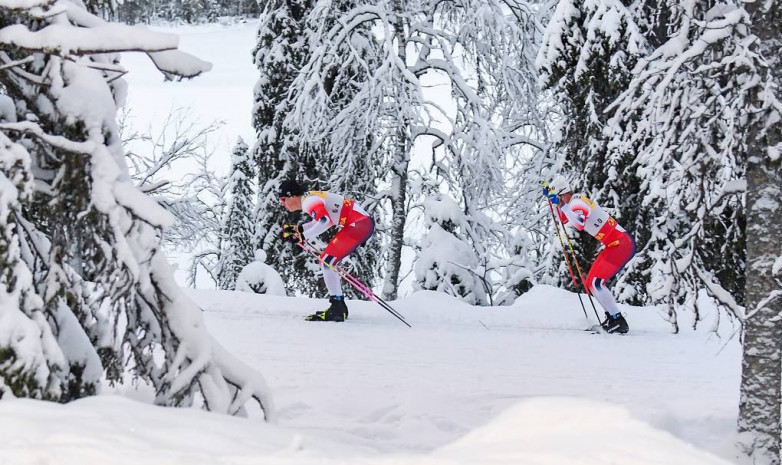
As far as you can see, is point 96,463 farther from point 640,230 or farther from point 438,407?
point 640,230

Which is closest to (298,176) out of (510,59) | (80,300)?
(510,59)

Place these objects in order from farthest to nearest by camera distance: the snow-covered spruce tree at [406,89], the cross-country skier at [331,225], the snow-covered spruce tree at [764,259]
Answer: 1. the snow-covered spruce tree at [406,89]
2. the cross-country skier at [331,225]
3. the snow-covered spruce tree at [764,259]

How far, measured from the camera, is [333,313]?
35.6 ft

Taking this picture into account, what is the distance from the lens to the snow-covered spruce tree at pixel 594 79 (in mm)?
13148

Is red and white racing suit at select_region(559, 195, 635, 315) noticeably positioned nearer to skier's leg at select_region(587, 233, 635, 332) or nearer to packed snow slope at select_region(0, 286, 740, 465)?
skier's leg at select_region(587, 233, 635, 332)

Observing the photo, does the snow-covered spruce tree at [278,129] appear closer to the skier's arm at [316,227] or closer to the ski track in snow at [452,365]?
the ski track in snow at [452,365]

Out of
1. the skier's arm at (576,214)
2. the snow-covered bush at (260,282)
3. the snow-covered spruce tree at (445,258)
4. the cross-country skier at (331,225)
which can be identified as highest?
the skier's arm at (576,214)

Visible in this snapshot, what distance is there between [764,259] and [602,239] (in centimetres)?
467

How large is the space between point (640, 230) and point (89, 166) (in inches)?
423

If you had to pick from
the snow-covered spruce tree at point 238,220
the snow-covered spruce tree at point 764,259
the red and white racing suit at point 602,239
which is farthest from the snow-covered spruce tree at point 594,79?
the snow-covered spruce tree at point 238,220

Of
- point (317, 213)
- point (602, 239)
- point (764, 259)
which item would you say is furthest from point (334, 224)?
point (764, 259)

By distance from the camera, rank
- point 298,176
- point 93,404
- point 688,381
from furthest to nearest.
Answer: point 298,176, point 688,381, point 93,404

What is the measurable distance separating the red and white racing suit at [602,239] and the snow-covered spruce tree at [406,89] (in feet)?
12.9

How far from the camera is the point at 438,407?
22.9ft
